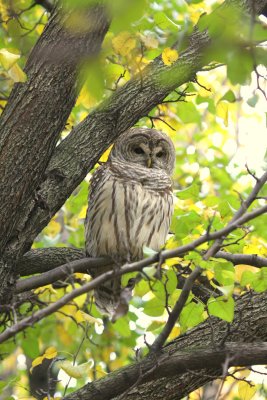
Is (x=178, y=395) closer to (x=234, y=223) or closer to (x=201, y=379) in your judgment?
(x=201, y=379)

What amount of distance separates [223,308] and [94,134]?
125 cm

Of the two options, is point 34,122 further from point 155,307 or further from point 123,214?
point 123,214

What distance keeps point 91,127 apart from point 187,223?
72cm

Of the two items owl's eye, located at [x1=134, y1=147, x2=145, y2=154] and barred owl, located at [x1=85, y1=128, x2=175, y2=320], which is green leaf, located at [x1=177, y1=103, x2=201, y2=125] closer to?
owl's eye, located at [x1=134, y1=147, x2=145, y2=154]

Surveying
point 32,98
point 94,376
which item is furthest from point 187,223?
point 94,376

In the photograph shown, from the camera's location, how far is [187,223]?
362 centimetres

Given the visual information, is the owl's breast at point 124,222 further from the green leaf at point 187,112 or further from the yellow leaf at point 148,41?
the yellow leaf at point 148,41

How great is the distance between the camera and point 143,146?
512cm

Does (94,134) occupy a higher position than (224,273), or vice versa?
(94,134)

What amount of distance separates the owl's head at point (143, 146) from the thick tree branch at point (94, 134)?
1.11 metres

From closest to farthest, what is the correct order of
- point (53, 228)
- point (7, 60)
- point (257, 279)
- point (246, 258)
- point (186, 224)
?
point (7, 60) → point (257, 279) → point (246, 258) → point (186, 224) → point (53, 228)

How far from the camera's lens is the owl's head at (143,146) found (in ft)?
16.6

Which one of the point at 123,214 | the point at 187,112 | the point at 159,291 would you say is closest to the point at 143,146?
the point at 187,112

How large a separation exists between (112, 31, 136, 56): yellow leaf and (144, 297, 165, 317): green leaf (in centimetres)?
117
